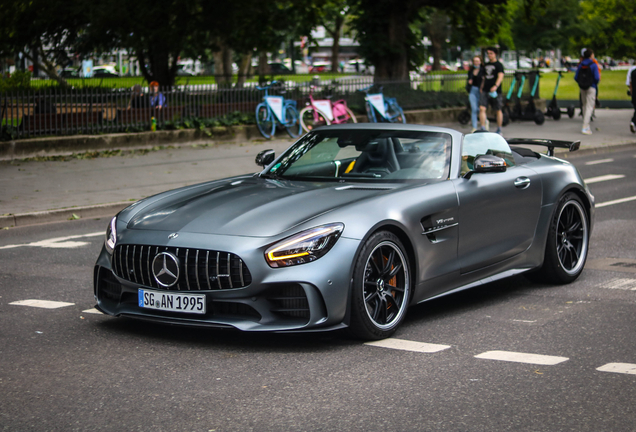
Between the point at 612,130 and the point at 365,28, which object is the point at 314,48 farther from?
the point at 612,130

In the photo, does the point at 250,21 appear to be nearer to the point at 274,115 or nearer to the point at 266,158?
the point at 274,115

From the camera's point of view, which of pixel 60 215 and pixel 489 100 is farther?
pixel 489 100

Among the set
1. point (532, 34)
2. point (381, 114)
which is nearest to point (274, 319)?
point (381, 114)

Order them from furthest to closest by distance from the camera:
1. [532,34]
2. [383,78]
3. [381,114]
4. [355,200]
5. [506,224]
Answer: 1. [532,34]
2. [383,78]
3. [381,114]
4. [506,224]
5. [355,200]

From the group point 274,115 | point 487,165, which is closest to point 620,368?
point 487,165

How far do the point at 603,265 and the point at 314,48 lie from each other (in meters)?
25.4

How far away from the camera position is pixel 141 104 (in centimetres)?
1944

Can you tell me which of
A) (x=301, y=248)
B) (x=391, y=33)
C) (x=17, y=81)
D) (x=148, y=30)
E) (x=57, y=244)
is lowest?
(x=57, y=244)

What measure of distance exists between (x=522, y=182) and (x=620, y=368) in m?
2.13

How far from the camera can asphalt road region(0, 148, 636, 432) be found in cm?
409

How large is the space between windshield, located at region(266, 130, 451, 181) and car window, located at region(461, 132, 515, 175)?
0.23 meters

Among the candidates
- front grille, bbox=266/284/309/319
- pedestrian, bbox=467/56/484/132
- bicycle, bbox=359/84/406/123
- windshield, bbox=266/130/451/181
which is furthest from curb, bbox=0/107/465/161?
front grille, bbox=266/284/309/319

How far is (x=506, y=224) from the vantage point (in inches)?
257

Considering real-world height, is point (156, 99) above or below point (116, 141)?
above
